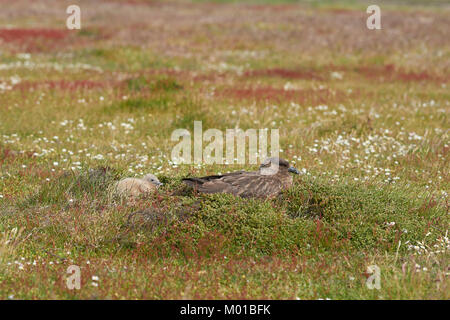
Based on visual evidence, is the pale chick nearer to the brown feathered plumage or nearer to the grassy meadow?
the grassy meadow

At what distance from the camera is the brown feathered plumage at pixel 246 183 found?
308 inches

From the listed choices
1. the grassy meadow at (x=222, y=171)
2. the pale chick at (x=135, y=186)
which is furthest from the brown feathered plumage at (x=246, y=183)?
the pale chick at (x=135, y=186)

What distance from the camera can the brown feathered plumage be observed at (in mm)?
7820

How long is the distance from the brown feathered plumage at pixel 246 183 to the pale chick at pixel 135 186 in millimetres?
695

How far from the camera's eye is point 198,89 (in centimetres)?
1703

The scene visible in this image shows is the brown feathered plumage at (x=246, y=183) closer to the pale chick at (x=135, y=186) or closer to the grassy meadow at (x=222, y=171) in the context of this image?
the grassy meadow at (x=222, y=171)

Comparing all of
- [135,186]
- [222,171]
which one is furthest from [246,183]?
[222,171]

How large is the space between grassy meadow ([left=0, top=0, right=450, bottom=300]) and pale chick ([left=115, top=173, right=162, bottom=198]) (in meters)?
0.26

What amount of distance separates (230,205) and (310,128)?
20.4 ft

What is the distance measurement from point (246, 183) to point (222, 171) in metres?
2.23

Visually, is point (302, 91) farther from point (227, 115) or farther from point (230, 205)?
point (230, 205)

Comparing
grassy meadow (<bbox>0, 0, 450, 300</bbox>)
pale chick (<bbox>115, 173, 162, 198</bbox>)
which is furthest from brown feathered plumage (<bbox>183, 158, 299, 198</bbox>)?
pale chick (<bbox>115, 173, 162, 198</bbox>)

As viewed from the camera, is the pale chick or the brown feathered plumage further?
the pale chick

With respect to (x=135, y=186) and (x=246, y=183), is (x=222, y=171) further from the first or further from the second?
(x=135, y=186)
